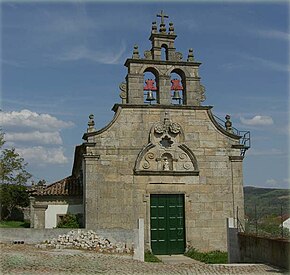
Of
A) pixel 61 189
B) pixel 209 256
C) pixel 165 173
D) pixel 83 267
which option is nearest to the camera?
pixel 83 267

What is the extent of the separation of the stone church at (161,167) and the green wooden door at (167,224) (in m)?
0.05

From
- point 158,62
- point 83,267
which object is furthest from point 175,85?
point 83,267

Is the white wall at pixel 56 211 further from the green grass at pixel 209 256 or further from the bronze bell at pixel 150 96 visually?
the bronze bell at pixel 150 96

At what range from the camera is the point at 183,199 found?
21.8 meters

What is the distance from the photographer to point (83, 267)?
13383mm

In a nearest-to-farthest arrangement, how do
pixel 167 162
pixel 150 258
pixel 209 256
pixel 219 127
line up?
pixel 150 258 → pixel 209 256 → pixel 167 162 → pixel 219 127

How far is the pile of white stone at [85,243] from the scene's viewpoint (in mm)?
18234

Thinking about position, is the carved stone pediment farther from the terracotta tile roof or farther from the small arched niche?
the terracotta tile roof

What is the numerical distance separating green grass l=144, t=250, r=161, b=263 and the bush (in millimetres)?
3528

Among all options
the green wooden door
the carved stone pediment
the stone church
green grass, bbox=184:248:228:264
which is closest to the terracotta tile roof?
the stone church

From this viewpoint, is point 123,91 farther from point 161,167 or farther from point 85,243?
point 85,243

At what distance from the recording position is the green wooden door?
2115 cm

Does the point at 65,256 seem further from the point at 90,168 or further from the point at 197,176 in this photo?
the point at 197,176

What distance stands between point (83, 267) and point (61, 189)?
33.3ft
